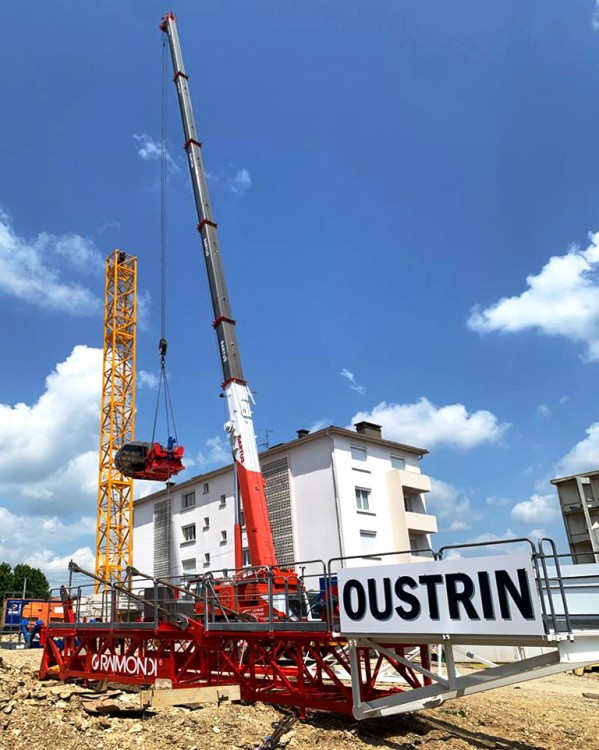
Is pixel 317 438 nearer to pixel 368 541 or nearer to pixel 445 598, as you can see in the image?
pixel 368 541

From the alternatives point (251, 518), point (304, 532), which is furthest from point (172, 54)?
point (304, 532)

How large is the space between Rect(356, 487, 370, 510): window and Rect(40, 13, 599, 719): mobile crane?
1408 centimetres

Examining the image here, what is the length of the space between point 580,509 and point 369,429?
1863cm

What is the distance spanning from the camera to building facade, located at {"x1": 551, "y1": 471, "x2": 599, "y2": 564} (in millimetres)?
19672

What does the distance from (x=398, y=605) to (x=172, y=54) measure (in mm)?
26849

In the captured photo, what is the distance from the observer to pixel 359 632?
35.2ft

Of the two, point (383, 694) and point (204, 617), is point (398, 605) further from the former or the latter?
point (204, 617)

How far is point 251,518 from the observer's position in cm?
1888

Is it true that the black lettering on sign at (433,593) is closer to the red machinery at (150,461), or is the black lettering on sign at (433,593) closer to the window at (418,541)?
the red machinery at (150,461)

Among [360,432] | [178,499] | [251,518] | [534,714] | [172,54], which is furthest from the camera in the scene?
[178,499]

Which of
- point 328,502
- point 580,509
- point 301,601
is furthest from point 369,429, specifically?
point 301,601

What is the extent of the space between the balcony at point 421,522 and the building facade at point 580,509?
1485cm

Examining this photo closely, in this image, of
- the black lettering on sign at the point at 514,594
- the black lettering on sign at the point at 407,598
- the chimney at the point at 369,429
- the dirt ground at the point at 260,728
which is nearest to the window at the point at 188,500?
the chimney at the point at 369,429

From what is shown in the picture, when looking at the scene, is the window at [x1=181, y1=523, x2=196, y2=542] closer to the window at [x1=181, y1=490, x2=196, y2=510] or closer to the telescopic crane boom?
the window at [x1=181, y1=490, x2=196, y2=510]
